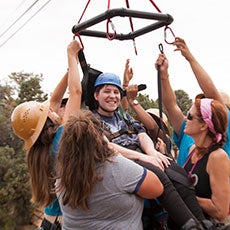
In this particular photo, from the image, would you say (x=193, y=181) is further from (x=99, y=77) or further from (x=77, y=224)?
(x=99, y=77)

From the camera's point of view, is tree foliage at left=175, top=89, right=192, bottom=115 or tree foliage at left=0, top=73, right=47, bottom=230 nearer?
tree foliage at left=0, top=73, right=47, bottom=230

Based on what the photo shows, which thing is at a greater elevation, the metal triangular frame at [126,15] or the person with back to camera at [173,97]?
the metal triangular frame at [126,15]

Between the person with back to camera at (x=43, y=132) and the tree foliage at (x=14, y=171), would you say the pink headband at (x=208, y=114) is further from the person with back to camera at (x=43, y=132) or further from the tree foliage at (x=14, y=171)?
the tree foliage at (x=14, y=171)

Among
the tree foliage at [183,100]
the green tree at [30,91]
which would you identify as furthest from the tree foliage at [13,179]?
the tree foliage at [183,100]

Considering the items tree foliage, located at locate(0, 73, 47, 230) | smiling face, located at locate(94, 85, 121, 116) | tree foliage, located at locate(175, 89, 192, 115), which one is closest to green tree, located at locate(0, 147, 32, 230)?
tree foliage, located at locate(0, 73, 47, 230)

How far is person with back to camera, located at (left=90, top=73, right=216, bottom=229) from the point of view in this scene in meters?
1.46


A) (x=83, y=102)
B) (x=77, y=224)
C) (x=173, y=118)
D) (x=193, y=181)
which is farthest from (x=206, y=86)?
(x=77, y=224)

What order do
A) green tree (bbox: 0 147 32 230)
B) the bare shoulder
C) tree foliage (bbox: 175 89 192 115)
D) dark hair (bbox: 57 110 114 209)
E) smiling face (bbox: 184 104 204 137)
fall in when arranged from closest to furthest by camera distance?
dark hair (bbox: 57 110 114 209) → the bare shoulder → smiling face (bbox: 184 104 204 137) → green tree (bbox: 0 147 32 230) → tree foliage (bbox: 175 89 192 115)

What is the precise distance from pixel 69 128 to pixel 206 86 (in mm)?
907

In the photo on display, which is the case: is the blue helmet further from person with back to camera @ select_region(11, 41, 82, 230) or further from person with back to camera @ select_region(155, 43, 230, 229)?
person with back to camera @ select_region(155, 43, 230, 229)

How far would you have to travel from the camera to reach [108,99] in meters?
2.11

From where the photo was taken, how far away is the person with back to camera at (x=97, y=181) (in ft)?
4.50

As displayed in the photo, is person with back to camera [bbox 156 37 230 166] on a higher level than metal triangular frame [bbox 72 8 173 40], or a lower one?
lower

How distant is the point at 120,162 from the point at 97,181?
0.43 feet
